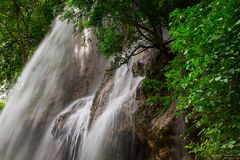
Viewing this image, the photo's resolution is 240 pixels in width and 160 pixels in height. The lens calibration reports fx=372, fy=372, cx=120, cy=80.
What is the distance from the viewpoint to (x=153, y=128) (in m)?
7.98

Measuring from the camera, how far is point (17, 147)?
14.6 metres

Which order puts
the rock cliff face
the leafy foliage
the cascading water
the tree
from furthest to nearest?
the cascading water, the tree, the rock cliff face, the leafy foliage

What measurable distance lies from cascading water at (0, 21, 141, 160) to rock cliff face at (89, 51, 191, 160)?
194mm

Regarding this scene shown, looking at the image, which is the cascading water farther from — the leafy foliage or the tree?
the leafy foliage

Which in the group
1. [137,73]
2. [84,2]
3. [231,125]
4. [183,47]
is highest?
[84,2]

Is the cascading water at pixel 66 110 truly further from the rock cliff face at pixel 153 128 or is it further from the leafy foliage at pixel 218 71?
the leafy foliage at pixel 218 71

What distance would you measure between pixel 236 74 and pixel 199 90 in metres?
0.39

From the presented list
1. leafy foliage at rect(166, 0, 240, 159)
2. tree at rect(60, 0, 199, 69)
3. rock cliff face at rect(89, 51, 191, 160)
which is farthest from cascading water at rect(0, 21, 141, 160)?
leafy foliage at rect(166, 0, 240, 159)

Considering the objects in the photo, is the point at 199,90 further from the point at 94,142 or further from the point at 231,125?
the point at 94,142

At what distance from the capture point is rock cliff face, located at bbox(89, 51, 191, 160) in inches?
297

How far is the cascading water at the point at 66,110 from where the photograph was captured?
9.24 m

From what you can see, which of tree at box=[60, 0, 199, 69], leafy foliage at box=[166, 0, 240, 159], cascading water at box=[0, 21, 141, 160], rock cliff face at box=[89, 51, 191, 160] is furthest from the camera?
cascading water at box=[0, 21, 141, 160]

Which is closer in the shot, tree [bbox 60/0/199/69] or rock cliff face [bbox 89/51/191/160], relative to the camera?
rock cliff face [bbox 89/51/191/160]

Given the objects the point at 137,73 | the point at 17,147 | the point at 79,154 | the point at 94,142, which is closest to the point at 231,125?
the point at 137,73
